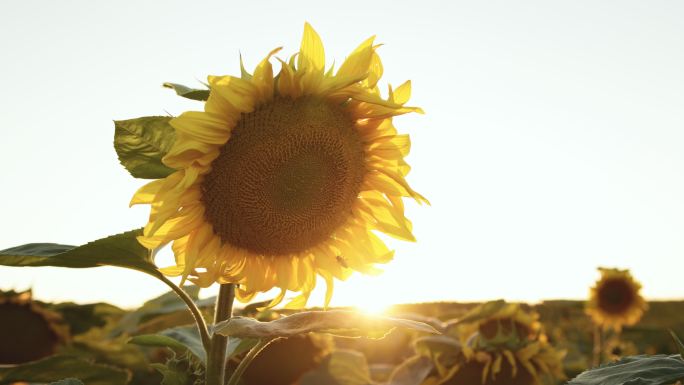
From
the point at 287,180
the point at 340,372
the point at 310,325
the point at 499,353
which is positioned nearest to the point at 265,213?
the point at 287,180

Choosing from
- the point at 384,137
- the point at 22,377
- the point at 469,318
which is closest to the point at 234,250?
the point at 384,137

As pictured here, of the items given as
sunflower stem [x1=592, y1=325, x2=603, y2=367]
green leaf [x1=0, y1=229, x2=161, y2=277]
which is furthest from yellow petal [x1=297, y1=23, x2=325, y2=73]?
sunflower stem [x1=592, y1=325, x2=603, y2=367]

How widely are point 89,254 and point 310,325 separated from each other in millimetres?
696

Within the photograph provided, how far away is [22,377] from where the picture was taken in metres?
2.54

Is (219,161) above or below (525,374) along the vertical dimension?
above

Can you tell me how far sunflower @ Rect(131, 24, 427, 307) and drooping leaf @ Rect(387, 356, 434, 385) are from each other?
845 mm

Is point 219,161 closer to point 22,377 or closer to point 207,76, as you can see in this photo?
point 207,76

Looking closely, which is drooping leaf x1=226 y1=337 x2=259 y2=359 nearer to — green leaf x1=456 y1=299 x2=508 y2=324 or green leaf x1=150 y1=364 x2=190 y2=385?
green leaf x1=150 y1=364 x2=190 y2=385

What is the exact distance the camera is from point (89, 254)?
186 cm

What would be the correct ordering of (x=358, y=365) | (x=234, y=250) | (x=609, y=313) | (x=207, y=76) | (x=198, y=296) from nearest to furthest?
(x=207, y=76) < (x=234, y=250) < (x=358, y=365) < (x=198, y=296) < (x=609, y=313)

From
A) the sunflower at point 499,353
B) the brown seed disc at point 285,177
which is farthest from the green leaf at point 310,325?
the sunflower at point 499,353

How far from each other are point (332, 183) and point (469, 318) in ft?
4.85

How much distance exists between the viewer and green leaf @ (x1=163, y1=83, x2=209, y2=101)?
1819 mm

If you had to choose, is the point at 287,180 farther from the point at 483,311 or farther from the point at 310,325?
the point at 483,311
